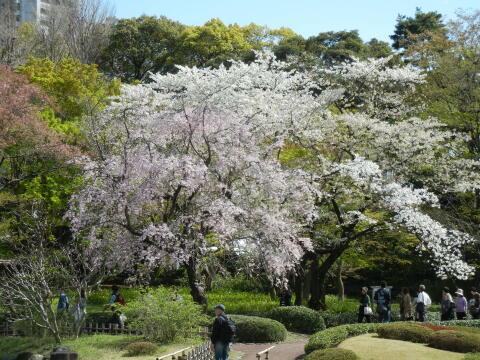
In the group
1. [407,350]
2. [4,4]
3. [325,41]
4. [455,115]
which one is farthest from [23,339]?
[4,4]

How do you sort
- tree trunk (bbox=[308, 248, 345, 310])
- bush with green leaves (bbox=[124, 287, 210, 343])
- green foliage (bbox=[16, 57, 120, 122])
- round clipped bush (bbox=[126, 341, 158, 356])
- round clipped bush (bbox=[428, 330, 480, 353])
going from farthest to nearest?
green foliage (bbox=[16, 57, 120, 122]), tree trunk (bbox=[308, 248, 345, 310]), bush with green leaves (bbox=[124, 287, 210, 343]), round clipped bush (bbox=[126, 341, 158, 356]), round clipped bush (bbox=[428, 330, 480, 353])

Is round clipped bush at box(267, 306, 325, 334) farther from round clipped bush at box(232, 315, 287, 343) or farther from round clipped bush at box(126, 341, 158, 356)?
round clipped bush at box(126, 341, 158, 356)

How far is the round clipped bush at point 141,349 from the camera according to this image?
14250 mm

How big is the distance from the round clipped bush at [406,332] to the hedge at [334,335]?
3.77 ft

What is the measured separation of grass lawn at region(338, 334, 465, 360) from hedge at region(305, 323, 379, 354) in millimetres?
529

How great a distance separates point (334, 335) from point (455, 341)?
3.42 m

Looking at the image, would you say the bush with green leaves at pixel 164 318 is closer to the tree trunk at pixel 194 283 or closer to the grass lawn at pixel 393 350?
the tree trunk at pixel 194 283

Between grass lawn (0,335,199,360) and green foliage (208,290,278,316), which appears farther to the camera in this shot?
green foliage (208,290,278,316)

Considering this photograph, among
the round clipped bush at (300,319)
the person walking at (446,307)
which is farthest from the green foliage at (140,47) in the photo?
the person walking at (446,307)

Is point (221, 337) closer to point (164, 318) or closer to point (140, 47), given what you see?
point (164, 318)

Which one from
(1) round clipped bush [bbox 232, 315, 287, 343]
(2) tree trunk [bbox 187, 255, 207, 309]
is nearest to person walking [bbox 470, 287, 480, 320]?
(1) round clipped bush [bbox 232, 315, 287, 343]

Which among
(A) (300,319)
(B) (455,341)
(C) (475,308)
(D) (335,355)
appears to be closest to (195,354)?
(D) (335,355)

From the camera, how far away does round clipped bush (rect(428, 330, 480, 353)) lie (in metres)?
14.1

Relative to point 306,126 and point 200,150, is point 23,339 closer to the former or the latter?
point 200,150
